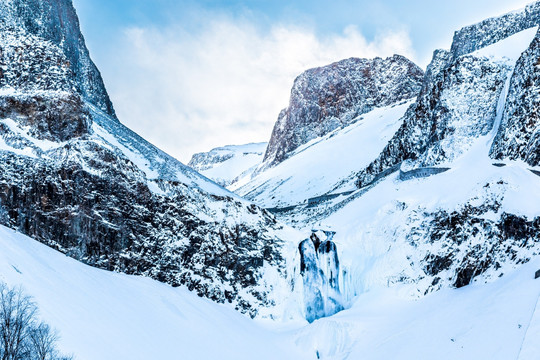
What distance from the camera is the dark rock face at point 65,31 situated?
2427 inches

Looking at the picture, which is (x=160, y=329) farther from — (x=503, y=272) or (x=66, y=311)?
(x=503, y=272)

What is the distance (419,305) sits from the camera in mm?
38281

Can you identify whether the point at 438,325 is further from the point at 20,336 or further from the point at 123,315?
the point at 20,336

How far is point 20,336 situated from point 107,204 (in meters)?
21.3

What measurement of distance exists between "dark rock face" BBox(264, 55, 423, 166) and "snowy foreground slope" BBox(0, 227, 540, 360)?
11318 centimetres

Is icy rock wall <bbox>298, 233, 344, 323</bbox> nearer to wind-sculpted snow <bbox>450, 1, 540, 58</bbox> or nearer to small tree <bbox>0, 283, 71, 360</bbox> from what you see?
small tree <bbox>0, 283, 71, 360</bbox>

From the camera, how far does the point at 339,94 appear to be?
159500 mm

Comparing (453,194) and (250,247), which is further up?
(453,194)

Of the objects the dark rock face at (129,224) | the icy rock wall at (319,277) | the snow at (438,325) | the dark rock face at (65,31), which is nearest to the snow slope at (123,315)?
the dark rock face at (129,224)

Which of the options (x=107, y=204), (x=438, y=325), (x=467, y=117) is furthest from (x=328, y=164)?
(x=438, y=325)

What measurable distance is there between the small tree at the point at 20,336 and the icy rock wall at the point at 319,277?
27.0m

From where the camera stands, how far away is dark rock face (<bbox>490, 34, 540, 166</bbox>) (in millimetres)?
43719

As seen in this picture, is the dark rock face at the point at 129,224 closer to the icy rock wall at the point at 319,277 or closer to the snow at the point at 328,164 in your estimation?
the icy rock wall at the point at 319,277

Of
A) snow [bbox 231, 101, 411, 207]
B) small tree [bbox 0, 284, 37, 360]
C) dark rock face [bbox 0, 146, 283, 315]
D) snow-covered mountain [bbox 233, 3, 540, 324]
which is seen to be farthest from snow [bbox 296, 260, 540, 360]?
snow [bbox 231, 101, 411, 207]
